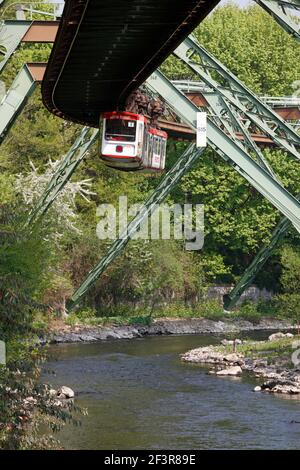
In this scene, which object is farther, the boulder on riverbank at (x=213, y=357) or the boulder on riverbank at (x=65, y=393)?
the boulder on riverbank at (x=213, y=357)

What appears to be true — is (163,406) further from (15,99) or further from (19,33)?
(19,33)

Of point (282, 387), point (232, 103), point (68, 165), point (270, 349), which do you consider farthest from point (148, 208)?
A: point (232, 103)

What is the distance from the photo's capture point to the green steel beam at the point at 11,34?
30375 millimetres

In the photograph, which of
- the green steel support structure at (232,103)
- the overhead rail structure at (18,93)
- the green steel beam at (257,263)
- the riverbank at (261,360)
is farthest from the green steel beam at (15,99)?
the green steel beam at (257,263)

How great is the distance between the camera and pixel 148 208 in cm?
5303

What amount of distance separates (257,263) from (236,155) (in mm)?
29345

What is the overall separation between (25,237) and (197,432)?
900 centimetres

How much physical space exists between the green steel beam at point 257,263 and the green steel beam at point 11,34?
29.6 metres

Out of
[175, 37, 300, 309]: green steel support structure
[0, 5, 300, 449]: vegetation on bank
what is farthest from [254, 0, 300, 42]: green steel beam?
[0, 5, 300, 449]: vegetation on bank

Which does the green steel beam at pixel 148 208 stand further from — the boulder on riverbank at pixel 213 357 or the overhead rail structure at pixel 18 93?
the overhead rail structure at pixel 18 93

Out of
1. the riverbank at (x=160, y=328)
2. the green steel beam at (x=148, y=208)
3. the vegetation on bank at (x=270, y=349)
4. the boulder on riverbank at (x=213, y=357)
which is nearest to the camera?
the vegetation on bank at (x=270, y=349)

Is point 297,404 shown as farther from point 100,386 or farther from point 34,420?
point 34,420

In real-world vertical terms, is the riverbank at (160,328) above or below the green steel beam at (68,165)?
below

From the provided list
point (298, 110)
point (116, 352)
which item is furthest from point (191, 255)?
point (116, 352)
